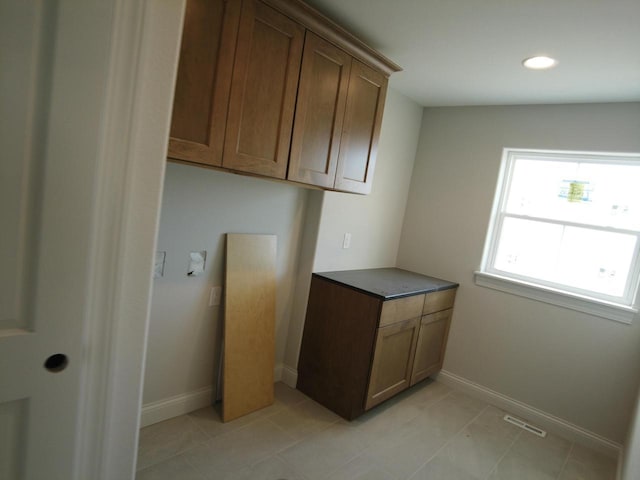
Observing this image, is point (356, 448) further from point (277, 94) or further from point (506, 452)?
point (277, 94)

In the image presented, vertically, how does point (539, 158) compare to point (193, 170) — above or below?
above

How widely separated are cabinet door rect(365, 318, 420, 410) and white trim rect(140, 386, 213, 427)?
1036mm

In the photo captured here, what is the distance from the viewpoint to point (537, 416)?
272 centimetres

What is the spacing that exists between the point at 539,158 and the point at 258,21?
237cm

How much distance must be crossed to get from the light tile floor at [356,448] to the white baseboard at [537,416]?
0.07 metres

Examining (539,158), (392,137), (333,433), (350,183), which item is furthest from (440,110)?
(333,433)

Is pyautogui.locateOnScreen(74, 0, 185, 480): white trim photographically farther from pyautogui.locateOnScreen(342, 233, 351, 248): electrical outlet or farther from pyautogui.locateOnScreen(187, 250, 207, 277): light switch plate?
pyautogui.locateOnScreen(342, 233, 351, 248): electrical outlet

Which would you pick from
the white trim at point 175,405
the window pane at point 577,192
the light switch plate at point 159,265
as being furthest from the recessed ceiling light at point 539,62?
the white trim at point 175,405

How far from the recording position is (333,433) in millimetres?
2254

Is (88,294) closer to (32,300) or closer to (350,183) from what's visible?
(32,300)

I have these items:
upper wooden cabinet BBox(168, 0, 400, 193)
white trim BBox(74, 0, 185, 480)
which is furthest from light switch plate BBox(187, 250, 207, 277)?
white trim BBox(74, 0, 185, 480)

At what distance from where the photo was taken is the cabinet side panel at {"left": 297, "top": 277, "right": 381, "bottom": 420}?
2359mm

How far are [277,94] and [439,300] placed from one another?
6.60 ft

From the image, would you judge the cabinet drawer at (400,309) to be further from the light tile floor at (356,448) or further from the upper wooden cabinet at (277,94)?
the upper wooden cabinet at (277,94)
